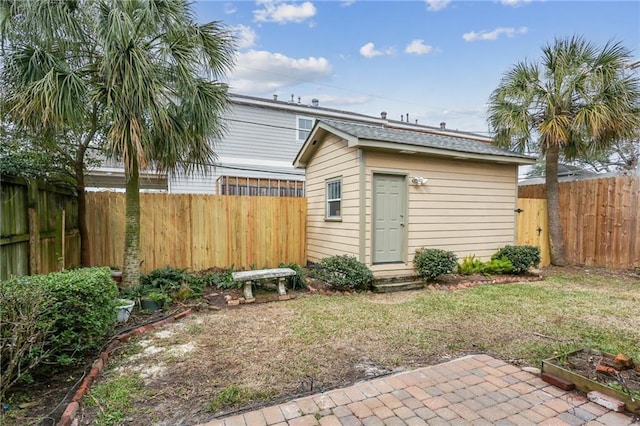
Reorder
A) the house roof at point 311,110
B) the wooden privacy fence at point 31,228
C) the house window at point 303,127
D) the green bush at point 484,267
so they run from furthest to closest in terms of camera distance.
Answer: the house window at point 303,127
the house roof at point 311,110
the green bush at point 484,267
the wooden privacy fence at point 31,228

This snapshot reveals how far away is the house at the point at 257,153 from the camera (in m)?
11.9

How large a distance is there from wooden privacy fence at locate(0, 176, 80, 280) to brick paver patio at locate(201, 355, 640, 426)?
328 cm

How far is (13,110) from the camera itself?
3.96 m

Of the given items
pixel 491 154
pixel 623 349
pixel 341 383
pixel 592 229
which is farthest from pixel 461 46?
pixel 341 383

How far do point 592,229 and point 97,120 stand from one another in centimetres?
1095

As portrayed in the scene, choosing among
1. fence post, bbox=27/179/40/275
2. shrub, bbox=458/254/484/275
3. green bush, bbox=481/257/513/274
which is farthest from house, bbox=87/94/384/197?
green bush, bbox=481/257/513/274

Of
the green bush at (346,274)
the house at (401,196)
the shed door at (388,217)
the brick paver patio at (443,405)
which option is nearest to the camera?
the brick paver patio at (443,405)

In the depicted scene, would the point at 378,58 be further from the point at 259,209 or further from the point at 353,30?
the point at 259,209

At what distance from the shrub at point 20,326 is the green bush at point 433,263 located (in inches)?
226

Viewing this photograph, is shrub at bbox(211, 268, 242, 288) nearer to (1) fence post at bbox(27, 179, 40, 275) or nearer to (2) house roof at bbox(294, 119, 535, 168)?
(1) fence post at bbox(27, 179, 40, 275)

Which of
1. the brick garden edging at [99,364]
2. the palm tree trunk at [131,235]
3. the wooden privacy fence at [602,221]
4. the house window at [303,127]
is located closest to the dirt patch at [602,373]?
the brick garden edging at [99,364]

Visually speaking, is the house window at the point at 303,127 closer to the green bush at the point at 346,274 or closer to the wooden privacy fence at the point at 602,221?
the green bush at the point at 346,274

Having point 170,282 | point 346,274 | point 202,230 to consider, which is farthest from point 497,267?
point 170,282

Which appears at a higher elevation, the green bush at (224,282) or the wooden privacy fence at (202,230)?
the wooden privacy fence at (202,230)
